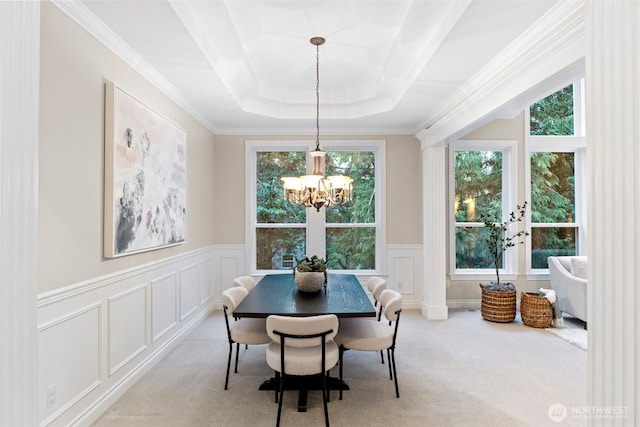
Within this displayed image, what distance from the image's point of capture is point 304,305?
2725 mm

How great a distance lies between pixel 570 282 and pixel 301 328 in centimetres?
402

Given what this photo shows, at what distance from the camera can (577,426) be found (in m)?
2.39

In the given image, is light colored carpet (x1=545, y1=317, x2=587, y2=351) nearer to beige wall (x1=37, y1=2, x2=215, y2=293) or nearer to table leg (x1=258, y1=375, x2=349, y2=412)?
table leg (x1=258, y1=375, x2=349, y2=412)

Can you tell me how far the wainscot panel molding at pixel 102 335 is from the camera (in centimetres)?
205

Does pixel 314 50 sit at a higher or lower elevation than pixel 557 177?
higher

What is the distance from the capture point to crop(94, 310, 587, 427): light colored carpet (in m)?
2.46

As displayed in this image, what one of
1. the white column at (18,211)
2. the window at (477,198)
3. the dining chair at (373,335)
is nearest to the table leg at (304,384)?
the dining chair at (373,335)

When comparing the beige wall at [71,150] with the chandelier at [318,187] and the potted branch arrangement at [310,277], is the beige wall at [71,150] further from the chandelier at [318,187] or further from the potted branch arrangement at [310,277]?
the chandelier at [318,187]

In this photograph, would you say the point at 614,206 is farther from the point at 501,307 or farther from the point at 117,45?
the point at 501,307

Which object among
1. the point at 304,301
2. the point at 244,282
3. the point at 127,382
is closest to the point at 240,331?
the point at 304,301

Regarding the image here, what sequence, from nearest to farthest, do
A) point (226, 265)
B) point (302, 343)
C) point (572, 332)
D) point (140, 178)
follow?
1. point (302, 343)
2. point (140, 178)
3. point (572, 332)
4. point (226, 265)

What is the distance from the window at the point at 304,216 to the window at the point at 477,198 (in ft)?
3.96

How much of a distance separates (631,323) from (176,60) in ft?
10.6

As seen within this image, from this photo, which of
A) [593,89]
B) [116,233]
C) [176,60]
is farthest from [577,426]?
[176,60]
